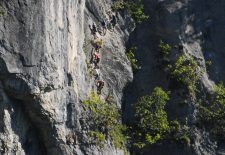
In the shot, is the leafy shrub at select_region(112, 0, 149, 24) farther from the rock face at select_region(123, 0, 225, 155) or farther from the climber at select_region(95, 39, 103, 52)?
the climber at select_region(95, 39, 103, 52)

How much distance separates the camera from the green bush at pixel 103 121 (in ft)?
56.0

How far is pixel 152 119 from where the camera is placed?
762 inches

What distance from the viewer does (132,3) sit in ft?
68.1

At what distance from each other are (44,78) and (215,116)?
26.1 feet

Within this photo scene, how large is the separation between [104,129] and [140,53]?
4313 millimetres

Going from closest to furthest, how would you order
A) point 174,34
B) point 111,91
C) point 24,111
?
point 24,111 < point 111,91 < point 174,34

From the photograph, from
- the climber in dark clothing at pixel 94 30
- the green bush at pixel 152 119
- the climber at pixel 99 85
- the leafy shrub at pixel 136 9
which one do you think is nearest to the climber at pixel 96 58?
the climber at pixel 99 85

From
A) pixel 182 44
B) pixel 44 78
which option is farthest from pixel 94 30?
pixel 44 78

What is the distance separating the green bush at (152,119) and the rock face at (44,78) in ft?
5.36

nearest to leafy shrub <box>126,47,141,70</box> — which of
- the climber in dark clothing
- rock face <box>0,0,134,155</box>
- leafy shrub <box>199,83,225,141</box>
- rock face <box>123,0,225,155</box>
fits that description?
rock face <box>123,0,225,155</box>

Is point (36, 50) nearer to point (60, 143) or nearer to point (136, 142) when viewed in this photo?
point (60, 143)

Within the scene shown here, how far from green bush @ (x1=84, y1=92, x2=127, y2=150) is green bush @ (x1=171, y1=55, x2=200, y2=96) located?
307cm

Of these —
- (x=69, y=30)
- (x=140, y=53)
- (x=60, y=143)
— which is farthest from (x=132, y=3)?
(x=60, y=143)

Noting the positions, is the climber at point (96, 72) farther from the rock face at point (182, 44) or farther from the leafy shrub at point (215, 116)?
the leafy shrub at point (215, 116)
